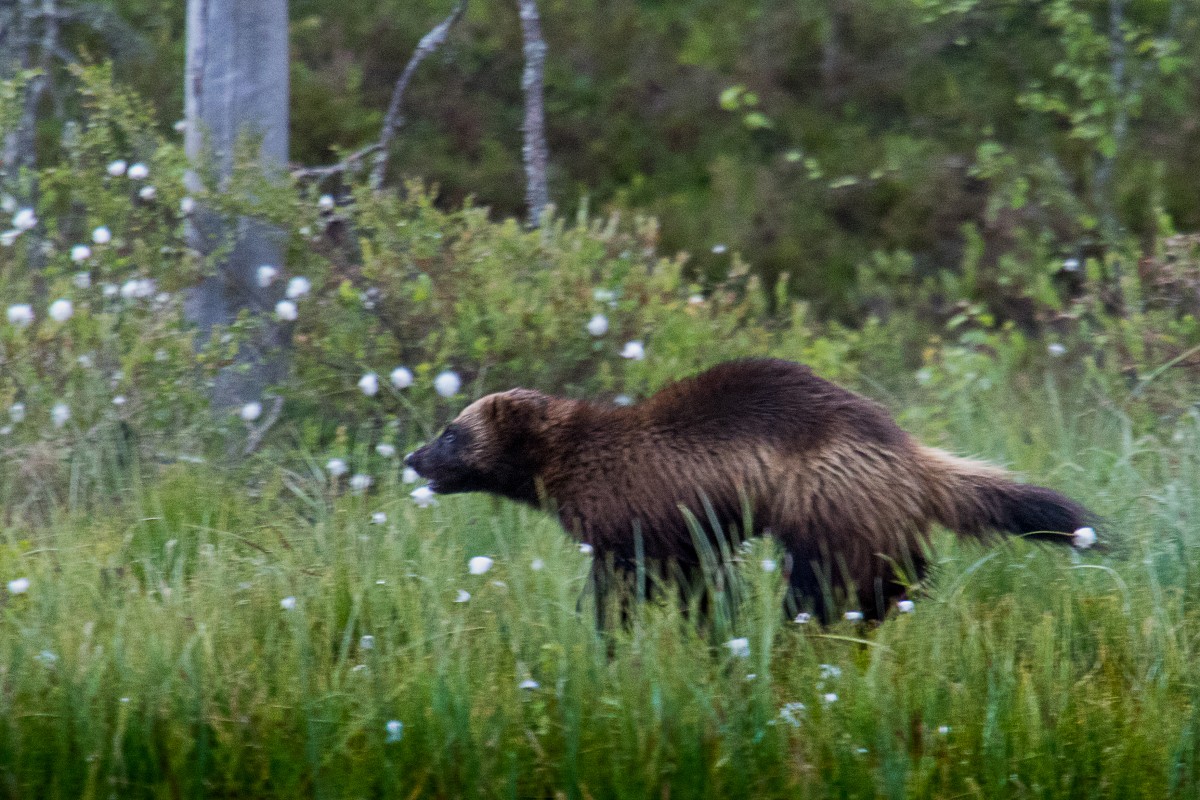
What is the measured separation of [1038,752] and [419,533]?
2153 mm

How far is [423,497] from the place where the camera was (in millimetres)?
5074

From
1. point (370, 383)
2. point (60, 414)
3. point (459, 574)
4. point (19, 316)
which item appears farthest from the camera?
point (370, 383)

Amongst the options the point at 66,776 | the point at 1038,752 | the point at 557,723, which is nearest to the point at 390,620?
the point at 557,723

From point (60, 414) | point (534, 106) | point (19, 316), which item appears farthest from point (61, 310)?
point (534, 106)

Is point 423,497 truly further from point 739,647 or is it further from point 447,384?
point 739,647

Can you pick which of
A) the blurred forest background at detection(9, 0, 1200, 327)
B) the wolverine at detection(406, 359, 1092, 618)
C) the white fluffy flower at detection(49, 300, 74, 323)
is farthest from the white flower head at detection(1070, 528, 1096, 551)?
the blurred forest background at detection(9, 0, 1200, 327)

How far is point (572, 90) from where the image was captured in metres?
10.7

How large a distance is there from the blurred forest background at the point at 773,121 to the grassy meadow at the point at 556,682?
18.3 ft

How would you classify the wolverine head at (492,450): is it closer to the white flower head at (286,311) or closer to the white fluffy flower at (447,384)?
the white fluffy flower at (447,384)

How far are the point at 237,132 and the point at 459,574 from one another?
280 centimetres

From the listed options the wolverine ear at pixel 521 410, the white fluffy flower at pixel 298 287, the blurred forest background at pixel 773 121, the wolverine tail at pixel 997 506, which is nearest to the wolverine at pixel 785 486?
the wolverine tail at pixel 997 506

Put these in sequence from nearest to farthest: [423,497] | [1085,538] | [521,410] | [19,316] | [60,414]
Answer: [1085,538] → [521,410] → [423,497] → [60,414] → [19,316]

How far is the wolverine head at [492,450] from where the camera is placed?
4.88 metres

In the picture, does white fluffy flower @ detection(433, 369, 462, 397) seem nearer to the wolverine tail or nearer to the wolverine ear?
the wolverine ear
